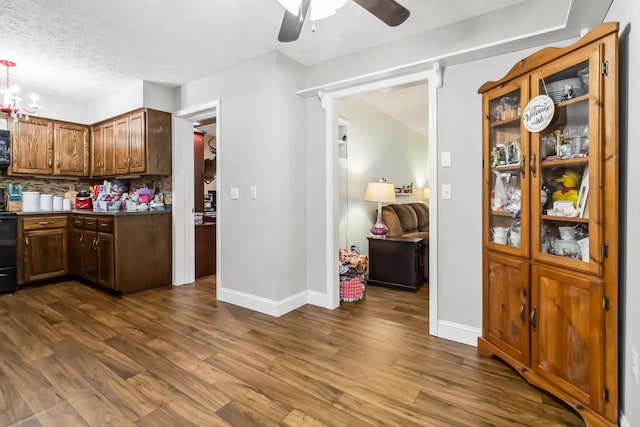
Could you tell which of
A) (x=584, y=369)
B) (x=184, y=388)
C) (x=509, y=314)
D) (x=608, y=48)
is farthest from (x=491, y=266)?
(x=184, y=388)

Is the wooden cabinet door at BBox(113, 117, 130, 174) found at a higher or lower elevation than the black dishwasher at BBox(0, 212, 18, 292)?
higher

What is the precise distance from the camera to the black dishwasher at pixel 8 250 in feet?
11.7

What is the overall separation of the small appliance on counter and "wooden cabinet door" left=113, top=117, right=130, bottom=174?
2.39ft

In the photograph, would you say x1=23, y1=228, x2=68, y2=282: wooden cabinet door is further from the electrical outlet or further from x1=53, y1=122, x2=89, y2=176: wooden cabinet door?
the electrical outlet

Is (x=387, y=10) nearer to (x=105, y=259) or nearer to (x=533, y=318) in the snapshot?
(x=533, y=318)

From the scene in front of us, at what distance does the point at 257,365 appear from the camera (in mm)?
2076

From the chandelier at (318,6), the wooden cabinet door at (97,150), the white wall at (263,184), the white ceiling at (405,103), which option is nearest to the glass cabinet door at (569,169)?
the chandelier at (318,6)

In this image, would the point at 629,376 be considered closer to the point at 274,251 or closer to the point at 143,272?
the point at 274,251

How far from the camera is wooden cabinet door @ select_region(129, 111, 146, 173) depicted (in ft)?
12.4

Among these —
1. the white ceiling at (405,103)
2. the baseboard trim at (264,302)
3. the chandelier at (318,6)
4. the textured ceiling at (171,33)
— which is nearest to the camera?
the chandelier at (318,6)

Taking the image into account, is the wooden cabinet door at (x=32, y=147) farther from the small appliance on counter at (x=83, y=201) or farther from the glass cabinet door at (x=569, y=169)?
the glass cabinet door at (x=569, y=169)

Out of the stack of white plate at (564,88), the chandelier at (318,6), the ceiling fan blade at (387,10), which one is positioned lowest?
the stack of white plate at (564,88)

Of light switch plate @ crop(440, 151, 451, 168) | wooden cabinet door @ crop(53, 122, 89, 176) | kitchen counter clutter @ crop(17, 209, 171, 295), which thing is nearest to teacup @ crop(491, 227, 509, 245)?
light switch plate @ crop(440, 151, 451, 168)

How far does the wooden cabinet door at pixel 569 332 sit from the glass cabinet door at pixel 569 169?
11 centimetres
